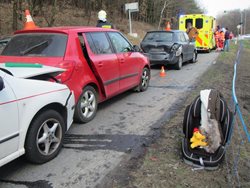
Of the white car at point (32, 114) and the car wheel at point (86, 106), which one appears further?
the car wheel at point (86, 106)

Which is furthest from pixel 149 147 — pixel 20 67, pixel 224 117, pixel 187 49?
pixel 187 49

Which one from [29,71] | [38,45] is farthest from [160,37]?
[29,71]

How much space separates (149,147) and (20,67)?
2.18 metres

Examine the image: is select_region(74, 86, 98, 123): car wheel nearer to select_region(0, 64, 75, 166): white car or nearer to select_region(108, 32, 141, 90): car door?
select_region(0, 64, 75, 166): white car

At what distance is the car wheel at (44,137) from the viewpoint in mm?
3770

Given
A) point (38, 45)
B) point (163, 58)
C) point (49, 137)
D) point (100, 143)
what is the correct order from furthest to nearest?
point (163, 58)
point (38, 45)
point (100, 143)
point (49, 137)

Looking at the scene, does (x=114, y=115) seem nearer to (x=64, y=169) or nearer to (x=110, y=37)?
(x=110, y=37)

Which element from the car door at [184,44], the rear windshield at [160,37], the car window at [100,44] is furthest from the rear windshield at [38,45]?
the car door at [184,44]

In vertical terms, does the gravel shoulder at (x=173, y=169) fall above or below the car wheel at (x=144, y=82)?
below

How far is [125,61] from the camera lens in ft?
23.0

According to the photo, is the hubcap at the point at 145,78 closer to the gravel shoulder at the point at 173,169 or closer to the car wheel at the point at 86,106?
the car wheel at the point at 86,106

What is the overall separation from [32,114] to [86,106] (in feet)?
6.81

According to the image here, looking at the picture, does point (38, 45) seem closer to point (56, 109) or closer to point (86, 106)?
point (86, 106)

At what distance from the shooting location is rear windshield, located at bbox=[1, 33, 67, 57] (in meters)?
5.25
